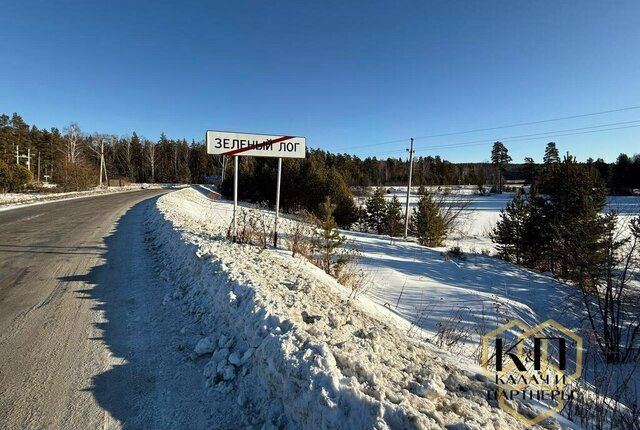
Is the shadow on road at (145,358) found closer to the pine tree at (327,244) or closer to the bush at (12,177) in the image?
the pine tree at (327,244)

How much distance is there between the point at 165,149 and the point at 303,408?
93183 mm

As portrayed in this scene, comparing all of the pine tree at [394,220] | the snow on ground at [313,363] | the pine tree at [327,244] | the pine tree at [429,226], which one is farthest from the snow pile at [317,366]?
the pine tree at [394,220]

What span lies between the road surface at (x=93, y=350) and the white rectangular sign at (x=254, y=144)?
2.97m

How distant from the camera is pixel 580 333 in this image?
8.55 meters

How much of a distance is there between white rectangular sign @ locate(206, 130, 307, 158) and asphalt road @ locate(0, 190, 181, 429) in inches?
119

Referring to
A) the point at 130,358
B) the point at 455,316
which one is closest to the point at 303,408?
the point at 130,358

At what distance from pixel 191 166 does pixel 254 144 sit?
8771 centimetres

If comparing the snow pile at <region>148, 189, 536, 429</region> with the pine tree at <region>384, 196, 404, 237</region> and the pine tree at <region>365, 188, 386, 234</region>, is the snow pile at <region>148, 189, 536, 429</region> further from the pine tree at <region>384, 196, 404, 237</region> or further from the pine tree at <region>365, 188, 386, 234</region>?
the pine tree at <region>365, 188, 386, 234</region>

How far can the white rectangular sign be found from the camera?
23.8 ft

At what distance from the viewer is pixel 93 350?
3.45 meters

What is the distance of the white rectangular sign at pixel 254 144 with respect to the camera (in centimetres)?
727

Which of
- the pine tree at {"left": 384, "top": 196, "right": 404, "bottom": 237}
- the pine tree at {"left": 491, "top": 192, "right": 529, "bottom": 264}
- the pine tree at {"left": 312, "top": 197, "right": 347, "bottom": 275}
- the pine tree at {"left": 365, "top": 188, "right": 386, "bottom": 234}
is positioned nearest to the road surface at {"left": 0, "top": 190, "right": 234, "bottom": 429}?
the pine tree at {"left": 312, "top": 197, "right": 347, "bottom": 275}

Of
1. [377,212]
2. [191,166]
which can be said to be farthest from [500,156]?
[191,166]

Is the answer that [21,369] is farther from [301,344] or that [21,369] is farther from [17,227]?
[17,227]
